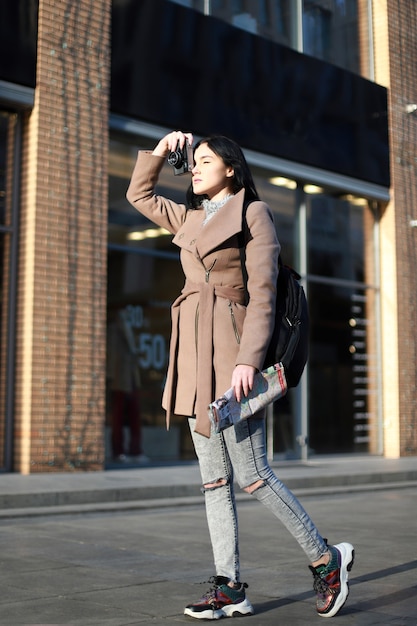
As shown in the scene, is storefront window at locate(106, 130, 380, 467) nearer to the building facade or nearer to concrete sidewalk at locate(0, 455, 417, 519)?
the building facade

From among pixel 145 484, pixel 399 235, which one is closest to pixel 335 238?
pixel 399 235

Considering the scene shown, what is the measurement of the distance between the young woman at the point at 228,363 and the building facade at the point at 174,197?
6.56 metres

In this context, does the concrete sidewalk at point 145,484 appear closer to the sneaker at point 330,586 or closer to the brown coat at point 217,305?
the brown coat at point 217,305

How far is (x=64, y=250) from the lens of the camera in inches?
411

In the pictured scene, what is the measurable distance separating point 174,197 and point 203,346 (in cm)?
Answer: 877

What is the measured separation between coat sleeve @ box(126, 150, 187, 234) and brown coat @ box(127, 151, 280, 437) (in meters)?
0.18

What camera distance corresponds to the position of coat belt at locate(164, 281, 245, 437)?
11.7 feet

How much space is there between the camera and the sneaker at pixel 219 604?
3.58 meters

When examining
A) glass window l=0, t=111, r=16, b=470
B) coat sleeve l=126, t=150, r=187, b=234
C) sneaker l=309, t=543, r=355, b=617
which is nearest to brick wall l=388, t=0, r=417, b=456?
glass window l=0, t=111, r=16, b=470

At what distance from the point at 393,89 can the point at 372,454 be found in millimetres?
6175

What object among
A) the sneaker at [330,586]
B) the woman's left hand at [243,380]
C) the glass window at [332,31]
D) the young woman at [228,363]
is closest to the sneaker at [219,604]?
the young woman at [228,363]

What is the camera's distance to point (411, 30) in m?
16.1

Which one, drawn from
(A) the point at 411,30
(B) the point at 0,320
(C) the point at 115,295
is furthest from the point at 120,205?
(A) the point at 411,30

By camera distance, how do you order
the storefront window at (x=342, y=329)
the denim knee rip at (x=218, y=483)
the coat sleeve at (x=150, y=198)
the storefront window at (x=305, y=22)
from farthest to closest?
the storefront window at (x=342, y=329) < the storefront window at (x=305, y=22) < the coat sleeve at (x=150, y=198) < the denim knee rip at (x=218, y=483)
